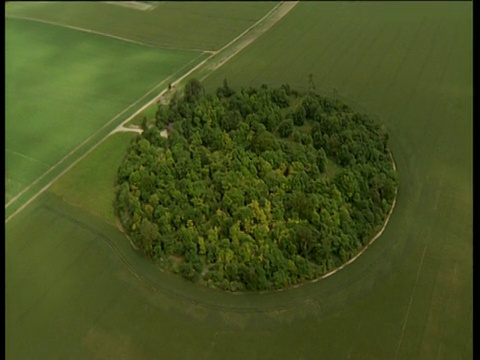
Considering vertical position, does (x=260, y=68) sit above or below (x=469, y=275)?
above

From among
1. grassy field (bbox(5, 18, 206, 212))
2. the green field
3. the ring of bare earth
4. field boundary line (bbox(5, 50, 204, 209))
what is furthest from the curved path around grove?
grassy field (bbox(5, 18, 206, 212))

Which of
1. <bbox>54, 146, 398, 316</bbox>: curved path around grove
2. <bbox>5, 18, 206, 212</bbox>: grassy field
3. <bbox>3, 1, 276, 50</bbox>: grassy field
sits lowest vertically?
<bbox>54, 146, 398, 316</bbox>: curved path around grove

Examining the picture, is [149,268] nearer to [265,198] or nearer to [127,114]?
[265,198]

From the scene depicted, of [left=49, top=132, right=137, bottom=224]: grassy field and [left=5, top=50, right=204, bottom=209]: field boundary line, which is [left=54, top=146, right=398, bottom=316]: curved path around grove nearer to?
[left=49, top=132, right=137, bottom=224]: grassy field

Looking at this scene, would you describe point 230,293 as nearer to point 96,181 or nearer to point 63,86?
point 96,181

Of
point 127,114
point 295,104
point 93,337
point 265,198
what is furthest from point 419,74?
point 93,337
